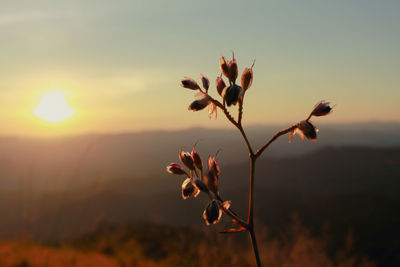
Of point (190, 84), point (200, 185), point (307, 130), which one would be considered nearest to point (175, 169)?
point (200, 185)

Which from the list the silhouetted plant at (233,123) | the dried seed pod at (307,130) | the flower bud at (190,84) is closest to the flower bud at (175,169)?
the silhouetted plant at (233,123)

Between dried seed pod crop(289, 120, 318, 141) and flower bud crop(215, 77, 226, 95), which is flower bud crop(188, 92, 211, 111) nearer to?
flower bud crop(215, 77, 226, 95)

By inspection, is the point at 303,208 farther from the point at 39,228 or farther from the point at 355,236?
the point at 39,228

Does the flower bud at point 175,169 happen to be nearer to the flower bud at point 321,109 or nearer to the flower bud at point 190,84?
the flower bud at point 190,84

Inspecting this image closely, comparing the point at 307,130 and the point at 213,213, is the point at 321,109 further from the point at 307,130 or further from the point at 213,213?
the point at 213,213

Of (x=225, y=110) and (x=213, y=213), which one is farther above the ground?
(x=225, y=110)

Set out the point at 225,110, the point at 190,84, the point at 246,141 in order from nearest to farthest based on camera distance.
Result: 1. the point at 246,141
2. the point at 225,110
3. the point at 190,84

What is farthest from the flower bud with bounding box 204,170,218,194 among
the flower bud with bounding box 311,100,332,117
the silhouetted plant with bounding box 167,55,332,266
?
the flower bud with bounding box 311,100,332,117
